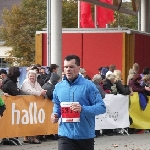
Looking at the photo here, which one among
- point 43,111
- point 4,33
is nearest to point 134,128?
point 43,111

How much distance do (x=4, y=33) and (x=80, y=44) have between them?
35696mm

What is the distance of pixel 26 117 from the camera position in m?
15.4

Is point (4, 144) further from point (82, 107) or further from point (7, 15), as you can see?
point (7, 15)

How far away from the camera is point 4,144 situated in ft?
50.1

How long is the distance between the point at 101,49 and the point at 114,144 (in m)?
13.0

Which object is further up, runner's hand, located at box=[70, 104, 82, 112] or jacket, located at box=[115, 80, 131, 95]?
runner's hand, located at box=[70, 104, 82, 112]

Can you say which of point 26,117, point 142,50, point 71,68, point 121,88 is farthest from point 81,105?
point 142,50

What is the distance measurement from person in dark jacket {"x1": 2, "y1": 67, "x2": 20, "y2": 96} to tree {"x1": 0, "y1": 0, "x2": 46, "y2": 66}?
139ft

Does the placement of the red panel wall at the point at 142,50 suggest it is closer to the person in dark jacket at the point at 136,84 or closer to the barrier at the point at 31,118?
the person in dark jacket at the point at 136,84

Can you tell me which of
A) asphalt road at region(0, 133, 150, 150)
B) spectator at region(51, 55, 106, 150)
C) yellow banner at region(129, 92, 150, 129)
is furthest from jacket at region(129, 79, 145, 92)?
spectator at region(51, 55, 106, 150)

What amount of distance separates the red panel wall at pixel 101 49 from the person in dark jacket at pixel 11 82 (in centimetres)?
1299

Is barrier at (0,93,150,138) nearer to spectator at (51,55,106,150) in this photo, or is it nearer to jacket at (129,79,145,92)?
jacket at (129,79,145,92)

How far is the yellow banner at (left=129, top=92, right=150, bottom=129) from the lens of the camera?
18984mm

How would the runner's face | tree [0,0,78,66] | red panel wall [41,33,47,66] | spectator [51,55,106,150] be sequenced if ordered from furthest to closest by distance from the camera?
1. tree [0,0,78,66]
2. red panel wall [41,33,47,66]
3. spectator [51,55,106,150]
4. the runner's face
